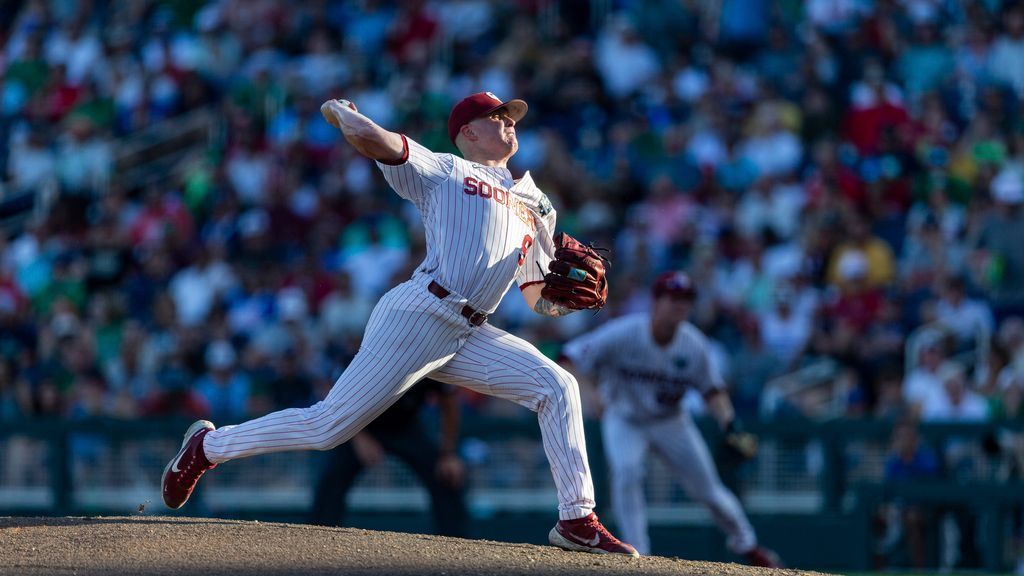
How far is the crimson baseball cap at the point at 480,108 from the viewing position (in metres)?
6.32

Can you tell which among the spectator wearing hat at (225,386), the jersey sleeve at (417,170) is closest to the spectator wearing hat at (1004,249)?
the spectator wearing hat at (225,386)

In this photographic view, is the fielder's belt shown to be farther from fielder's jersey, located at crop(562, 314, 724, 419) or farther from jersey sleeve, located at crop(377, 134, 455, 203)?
fielder's jersey, located at crop(562, 314, 724, 419)

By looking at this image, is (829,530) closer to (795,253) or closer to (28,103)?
(795,253)

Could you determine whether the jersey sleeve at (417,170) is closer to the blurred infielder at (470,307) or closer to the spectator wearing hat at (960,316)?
the blurred infielder at (470,307)

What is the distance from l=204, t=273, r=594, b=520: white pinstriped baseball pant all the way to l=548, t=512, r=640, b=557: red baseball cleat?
0.14 feet

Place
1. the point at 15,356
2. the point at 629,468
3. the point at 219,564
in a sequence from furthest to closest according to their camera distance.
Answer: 1. the point at 15,356
2. the point at 629,468
3. the point at 219,564

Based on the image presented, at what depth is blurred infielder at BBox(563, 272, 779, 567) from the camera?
9.56 m

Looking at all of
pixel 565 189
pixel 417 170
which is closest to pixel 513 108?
pixel 417 170

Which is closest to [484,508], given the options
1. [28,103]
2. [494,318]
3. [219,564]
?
[494,318]

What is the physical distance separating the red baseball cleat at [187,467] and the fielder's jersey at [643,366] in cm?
345

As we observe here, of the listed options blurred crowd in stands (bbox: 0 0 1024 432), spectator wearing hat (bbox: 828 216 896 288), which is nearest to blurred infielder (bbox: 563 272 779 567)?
blurred crowd in stands (bbox: 0 0 1024 432)

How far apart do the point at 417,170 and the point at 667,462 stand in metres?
4.21

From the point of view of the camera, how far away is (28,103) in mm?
16828

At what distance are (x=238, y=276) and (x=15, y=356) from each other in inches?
82.0
